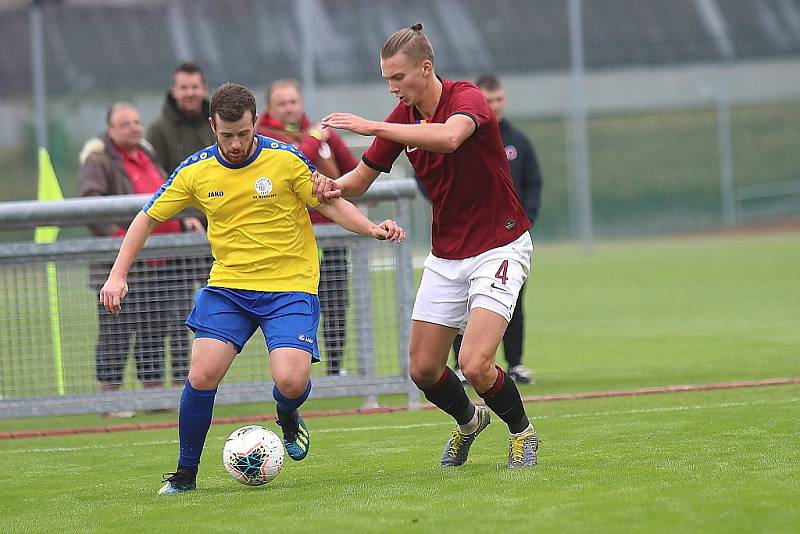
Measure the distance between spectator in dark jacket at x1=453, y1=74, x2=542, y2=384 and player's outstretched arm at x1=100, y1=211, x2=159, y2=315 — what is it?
13.8ft

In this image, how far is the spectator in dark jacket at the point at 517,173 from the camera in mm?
10008

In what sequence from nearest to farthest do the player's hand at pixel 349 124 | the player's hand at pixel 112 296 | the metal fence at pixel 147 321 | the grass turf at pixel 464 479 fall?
the grass turf at pixel 464 479 < the player's hand at pixel 349 124 < the player's hand at pixel 112 296 < the metal fence at pixel 147 321

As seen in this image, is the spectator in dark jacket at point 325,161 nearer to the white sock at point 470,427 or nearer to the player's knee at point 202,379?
the white sock at point 470,427

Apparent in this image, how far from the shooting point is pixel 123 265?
20.1 feet

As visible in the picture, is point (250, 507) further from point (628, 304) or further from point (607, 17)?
point (607, 17)

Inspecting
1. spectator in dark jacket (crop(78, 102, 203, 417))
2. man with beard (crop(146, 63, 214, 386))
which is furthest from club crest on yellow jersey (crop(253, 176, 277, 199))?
man with beard (crop(146, 63, 214, 386))

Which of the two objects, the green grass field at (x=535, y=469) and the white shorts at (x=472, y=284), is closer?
the green grass field at (x=535, y=469)

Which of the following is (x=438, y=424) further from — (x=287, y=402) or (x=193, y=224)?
(x=193, y=224)

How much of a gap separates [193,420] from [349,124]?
151 cm

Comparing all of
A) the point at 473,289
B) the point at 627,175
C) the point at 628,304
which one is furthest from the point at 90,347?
the point at 627,175

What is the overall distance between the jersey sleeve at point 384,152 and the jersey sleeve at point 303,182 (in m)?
0.31

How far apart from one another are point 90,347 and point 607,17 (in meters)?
25.4

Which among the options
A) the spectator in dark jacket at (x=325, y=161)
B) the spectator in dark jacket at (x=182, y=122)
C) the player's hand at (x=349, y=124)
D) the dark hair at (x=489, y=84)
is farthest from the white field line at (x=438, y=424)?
the dark hair at (x=489, y=84)

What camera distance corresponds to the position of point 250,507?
5570 millimetres
